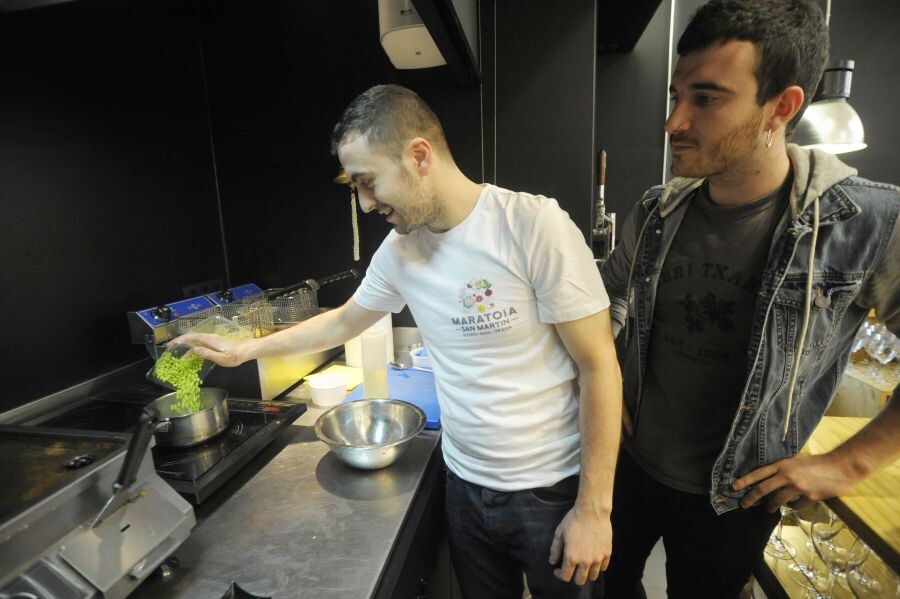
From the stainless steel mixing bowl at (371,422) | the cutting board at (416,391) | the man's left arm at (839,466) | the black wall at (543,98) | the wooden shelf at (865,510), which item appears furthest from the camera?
the black wall at (543,98)

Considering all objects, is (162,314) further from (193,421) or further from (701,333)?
(701,333)

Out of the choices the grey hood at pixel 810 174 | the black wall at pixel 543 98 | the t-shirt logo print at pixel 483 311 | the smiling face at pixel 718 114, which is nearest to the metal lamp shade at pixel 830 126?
the black wall at pixel 543 98

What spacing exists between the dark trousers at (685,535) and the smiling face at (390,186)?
2.93 feet

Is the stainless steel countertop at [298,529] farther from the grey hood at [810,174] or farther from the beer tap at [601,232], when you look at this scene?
the beer tap at [601,232]

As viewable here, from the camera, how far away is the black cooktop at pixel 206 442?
3.40 ft

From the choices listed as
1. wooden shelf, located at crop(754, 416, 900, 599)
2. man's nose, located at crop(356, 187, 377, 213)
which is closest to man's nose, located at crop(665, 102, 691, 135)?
man's nose, located at crop(356, 187, 377, 213)

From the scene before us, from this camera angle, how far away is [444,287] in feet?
3.37

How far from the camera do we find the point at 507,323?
99 centimetres

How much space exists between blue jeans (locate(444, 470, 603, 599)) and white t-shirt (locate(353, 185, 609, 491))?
0.12 feet

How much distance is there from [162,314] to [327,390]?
2.01 feet

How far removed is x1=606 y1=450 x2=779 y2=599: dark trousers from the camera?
1.09 metres

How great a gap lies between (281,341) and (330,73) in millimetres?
1205

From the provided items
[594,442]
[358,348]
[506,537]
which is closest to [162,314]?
[358,348]

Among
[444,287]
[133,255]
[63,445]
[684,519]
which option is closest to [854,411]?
[684,519]
